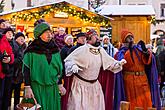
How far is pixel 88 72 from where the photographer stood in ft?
24.9

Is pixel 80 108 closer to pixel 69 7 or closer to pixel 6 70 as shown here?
pixel 6 70

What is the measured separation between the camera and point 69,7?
15539mm

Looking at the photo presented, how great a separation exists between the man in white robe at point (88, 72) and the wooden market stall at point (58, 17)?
709 centimetres

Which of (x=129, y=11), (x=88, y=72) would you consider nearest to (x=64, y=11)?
(x=129, y=11)

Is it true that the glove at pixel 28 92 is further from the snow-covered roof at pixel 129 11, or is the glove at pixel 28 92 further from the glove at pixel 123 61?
the snow-covered roof at pixel 129 11

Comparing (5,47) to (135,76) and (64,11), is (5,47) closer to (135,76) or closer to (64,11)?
(135,76)

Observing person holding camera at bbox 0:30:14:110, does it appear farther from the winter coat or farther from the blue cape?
the winter coat

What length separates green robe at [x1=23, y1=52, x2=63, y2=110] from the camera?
652 cm

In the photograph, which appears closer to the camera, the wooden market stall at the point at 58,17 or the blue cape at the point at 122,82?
the blue cape at the point at 122,82

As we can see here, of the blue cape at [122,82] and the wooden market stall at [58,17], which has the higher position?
the wooden market stall at [58,17]

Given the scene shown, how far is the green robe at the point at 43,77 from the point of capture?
6523mm

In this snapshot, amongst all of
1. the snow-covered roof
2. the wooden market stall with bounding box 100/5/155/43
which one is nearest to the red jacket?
the wooden market stall with bounding box 100/5/155/43

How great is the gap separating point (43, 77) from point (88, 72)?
1.19 metres

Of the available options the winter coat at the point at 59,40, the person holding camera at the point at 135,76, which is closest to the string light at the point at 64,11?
the winter coat at the point at 59,40
